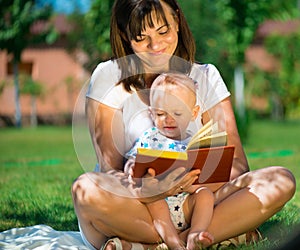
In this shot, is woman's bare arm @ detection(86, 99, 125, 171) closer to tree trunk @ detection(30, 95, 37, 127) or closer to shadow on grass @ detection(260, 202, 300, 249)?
shadow on grass @ detection(260, 202, 300, 249)

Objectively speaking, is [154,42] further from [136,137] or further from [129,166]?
[129,166]

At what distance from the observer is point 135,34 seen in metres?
3.28

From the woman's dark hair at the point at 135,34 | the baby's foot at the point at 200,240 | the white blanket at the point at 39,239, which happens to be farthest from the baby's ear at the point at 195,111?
the white blanket at the point at 39,239

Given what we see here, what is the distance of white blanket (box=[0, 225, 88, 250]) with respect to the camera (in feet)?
11.0

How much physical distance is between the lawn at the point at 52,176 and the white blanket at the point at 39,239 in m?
0.30

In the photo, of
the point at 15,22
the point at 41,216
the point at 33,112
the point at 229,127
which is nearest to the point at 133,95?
the point at 229,127

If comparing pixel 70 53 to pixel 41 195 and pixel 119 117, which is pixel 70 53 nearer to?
pixel 41 195

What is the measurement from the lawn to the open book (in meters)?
0.43

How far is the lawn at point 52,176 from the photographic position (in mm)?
4104

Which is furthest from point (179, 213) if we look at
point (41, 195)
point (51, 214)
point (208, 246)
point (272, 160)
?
point (272, 160)

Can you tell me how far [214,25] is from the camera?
1511 cm

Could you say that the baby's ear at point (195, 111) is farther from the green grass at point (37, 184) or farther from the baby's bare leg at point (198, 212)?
the green grass at point (37, 184)

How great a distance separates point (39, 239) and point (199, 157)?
1021mm

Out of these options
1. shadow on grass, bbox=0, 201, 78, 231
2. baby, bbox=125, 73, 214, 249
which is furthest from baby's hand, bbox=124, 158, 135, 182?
shadow on grass, bbox=0, 201, 78, 231
